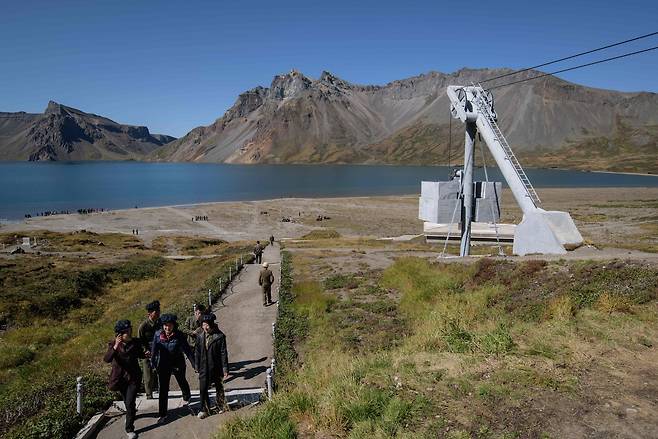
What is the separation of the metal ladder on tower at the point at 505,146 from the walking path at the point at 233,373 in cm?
1232

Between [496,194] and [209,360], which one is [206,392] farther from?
[496,194]

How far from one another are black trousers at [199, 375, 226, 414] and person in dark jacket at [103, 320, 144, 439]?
117cm

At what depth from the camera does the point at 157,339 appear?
821 cm

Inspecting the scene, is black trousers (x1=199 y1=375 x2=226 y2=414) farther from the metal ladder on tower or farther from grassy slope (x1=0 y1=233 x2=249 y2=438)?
the metal ladder on tower

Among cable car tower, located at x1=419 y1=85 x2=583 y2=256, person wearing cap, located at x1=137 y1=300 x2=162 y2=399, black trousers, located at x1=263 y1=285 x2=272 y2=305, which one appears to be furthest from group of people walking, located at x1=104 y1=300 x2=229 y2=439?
cable car tower, located at x1=419 y1=85 x2=583 y2=256

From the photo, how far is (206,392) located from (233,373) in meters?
2.79

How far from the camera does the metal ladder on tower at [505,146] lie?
757 inches

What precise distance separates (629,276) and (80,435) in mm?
15485

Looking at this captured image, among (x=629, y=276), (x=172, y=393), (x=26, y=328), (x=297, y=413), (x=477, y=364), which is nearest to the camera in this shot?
(x=297, y=413)

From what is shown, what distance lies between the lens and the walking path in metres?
8.12

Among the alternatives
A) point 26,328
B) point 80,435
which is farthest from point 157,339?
point 26,328

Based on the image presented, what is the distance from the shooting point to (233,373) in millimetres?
11047

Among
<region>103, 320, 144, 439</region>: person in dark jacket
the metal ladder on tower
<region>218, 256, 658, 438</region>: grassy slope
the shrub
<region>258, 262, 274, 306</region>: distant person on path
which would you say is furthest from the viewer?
the metal ladder on tower

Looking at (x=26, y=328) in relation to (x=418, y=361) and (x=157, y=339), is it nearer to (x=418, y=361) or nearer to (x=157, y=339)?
(x=157, y=339)
